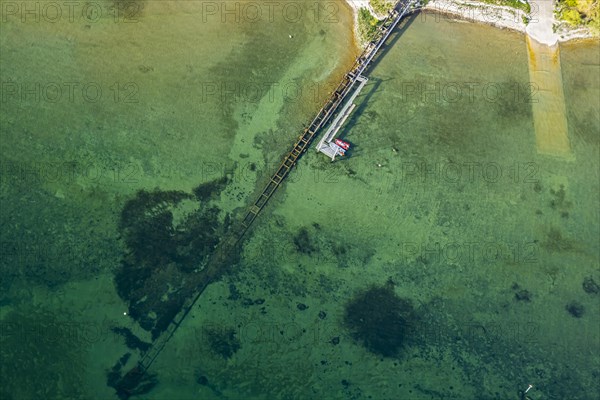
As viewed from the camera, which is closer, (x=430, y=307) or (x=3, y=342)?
(x=3, y=342)

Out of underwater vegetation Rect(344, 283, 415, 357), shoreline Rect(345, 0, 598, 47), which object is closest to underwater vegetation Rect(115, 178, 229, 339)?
underwater vegetation Rect(344, 283, 415, 357)

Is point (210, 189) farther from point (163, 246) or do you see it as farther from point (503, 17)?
point (503, 17)

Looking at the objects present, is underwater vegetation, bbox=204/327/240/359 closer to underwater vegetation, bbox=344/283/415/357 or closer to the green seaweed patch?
underwater vegetation, bbox=344/283/415/357

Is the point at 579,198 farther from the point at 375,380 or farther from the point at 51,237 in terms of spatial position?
the point at 51,237

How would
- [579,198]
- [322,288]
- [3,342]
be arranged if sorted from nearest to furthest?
[3,342]
[322,288]
[579,198]

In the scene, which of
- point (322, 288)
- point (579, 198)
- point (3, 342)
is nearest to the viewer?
point (3, 342)

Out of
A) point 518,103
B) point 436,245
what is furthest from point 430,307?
point 518,103

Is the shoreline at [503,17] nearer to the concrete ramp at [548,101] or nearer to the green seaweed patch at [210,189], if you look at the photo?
the concrete ramp at [548,101]

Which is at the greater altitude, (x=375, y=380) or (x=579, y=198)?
(x=579, y=198)
